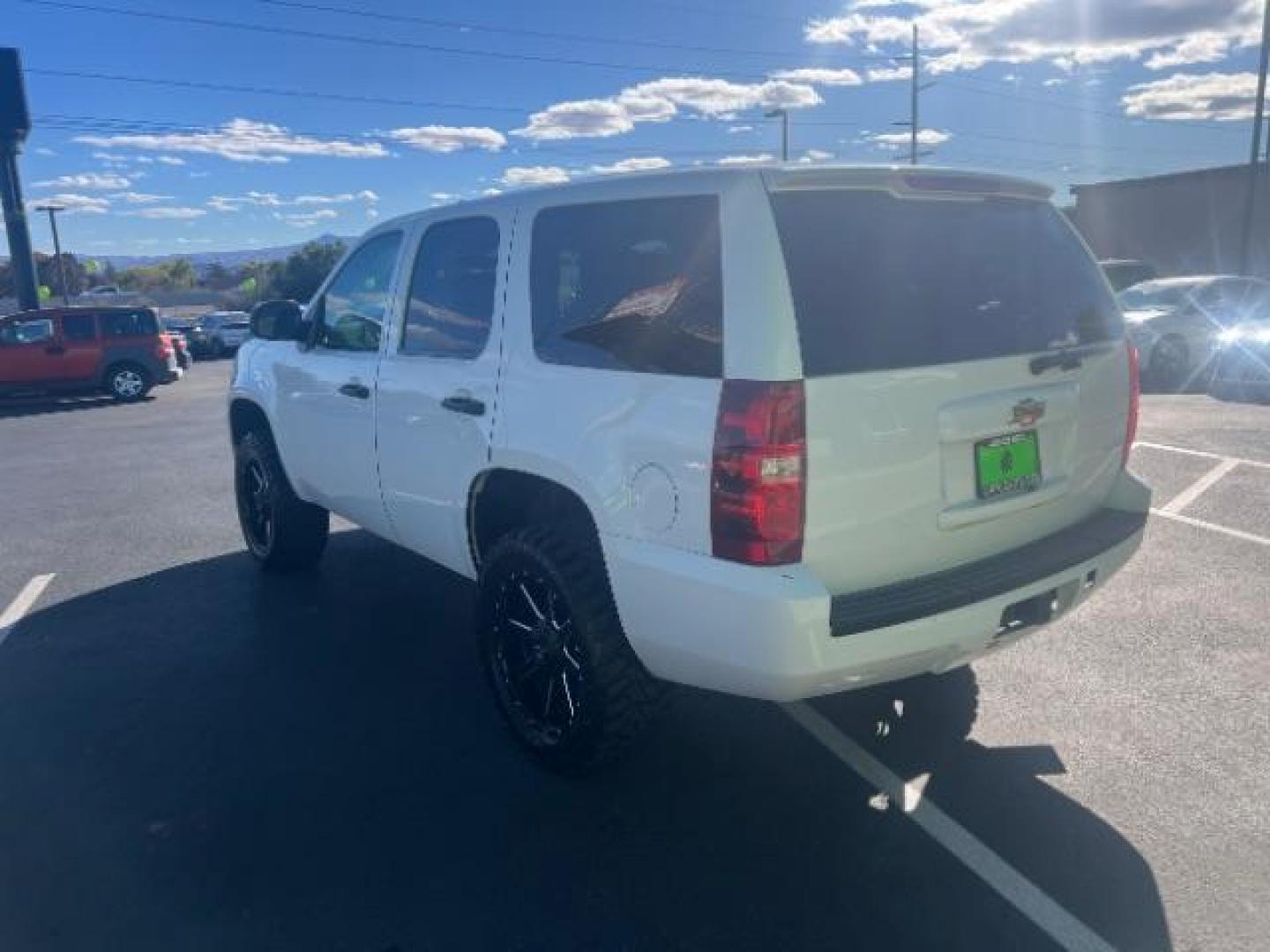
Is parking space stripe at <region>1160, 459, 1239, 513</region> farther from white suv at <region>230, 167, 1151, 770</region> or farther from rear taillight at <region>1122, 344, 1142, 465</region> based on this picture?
white suv at <region>230, 167, 1151, 770</region>

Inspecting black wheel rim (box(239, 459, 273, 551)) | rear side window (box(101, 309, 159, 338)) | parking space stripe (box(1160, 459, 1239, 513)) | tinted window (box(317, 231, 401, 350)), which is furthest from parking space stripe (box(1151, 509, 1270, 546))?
rear side window (box(101, 309, 159, 338))

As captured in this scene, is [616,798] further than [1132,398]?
No

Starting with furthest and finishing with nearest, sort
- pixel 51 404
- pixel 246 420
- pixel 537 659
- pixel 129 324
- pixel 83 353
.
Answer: pixel 51 404, pixel 129 324, pixel 83 353, pixel 246 420, pixel 537 659

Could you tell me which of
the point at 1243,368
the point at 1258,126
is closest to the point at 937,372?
the point at 1243,368

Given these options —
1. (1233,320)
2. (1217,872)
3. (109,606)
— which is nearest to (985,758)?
(1217,872)

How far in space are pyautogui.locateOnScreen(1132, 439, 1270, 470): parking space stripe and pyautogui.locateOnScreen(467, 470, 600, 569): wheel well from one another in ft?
23.2

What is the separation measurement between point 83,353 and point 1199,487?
57.4ft

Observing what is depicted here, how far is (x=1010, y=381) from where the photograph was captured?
3.04 meters

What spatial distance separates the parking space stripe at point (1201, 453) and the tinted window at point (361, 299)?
7231 millimetres

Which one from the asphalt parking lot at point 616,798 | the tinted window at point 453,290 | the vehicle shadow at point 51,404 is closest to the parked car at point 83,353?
the vehicle shadow at point 51,404

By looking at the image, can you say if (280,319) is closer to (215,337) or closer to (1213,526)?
(1213,526)

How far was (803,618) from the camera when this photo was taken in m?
2.62

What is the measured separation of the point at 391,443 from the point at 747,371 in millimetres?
2075

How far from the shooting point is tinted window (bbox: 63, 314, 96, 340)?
1767cm
